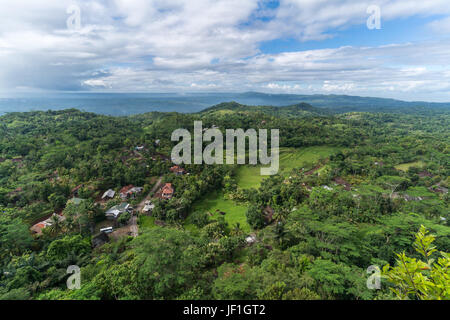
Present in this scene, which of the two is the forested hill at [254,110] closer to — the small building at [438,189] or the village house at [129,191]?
the village house at [129,191]

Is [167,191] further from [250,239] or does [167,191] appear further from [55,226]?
[250,239]

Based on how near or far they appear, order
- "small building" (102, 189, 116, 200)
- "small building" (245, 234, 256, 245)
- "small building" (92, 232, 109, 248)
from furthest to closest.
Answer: "small building" (102, 189, 116, 200), "small building" (245, 234, 256, 245), "small building" (92, 232, 109, 248)

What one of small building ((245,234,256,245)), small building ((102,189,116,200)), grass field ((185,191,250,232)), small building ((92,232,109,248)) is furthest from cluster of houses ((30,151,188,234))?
small building ((245,234,256,245))

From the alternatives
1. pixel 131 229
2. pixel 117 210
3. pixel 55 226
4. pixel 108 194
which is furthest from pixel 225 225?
pixel 108 194

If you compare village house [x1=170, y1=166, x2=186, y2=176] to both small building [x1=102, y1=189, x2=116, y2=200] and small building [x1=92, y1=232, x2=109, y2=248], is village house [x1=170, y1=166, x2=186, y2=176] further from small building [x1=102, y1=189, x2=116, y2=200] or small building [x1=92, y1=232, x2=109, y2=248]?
small building [x1=92, y1=232, x2=109, y2=248]
